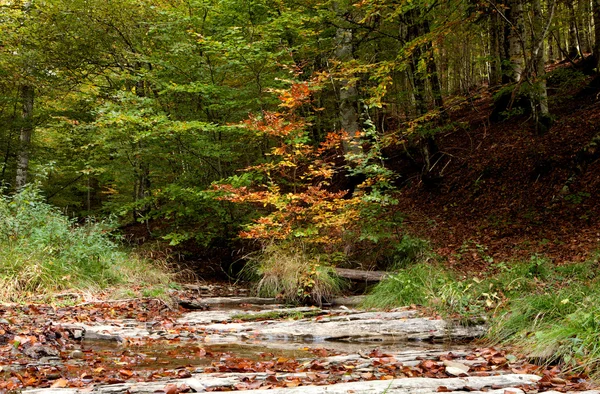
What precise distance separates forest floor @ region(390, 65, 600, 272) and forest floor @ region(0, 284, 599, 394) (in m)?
3.09

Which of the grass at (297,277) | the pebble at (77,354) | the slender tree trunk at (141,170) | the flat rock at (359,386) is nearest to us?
the flat rock at (359,386)

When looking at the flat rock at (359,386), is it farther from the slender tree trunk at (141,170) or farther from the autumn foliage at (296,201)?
the slender tree trunk at (141,170)

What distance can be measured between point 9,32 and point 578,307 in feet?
48.9

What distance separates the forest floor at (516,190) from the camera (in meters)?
7.69

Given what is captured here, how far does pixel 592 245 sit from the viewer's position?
6.94m

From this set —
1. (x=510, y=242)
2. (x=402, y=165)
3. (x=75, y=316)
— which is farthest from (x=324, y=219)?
(x=402, y=165)

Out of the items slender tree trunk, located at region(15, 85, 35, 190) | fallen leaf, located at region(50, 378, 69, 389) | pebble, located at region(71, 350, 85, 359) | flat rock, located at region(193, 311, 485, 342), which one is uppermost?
slender tree trunk, located at region(15, 85, 35, 190)

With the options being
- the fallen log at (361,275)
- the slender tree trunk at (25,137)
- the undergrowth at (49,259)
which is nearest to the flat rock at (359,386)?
the undergrowth at (49,259)

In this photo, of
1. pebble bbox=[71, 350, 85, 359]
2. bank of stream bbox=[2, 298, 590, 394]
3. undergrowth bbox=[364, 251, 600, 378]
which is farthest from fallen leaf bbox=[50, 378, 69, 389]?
undergrowth bbox=[364, 251, 600, 378]

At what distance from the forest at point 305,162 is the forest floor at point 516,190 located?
0.17ft

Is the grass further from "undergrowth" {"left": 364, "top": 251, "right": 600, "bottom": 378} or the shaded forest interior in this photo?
"undergrowth" {"left": 364, "top": 251, "right": 600, "bottom": 378}

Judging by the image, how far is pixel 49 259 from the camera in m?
6.45

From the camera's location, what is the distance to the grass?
23.3ft

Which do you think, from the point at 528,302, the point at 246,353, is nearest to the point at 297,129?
the point at 246,353
